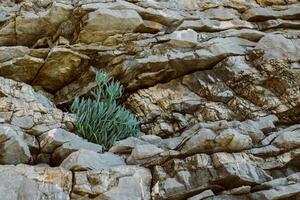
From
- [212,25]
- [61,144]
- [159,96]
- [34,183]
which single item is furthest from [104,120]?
[212,25]

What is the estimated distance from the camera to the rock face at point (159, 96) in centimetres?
531

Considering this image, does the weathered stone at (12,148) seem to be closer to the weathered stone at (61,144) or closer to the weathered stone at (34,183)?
the weathered stone at (61,144)

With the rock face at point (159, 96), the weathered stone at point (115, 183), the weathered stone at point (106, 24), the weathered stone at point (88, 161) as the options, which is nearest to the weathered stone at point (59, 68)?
the rock face at point (159, 96)

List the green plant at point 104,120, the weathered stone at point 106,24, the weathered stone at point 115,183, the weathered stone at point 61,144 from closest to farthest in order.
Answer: the weathered stone at point 115,183 < the weathered stone at point 61,144 < the green plant at point 104,120 < the weathered stone at point 106,24

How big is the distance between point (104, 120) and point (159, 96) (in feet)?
5.31

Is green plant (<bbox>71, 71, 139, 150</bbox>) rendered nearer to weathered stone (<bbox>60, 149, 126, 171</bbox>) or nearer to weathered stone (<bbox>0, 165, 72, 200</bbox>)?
weathered stone (<bbox>60, 149, 126, 171</bbox>)

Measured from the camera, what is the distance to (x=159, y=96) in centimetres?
848

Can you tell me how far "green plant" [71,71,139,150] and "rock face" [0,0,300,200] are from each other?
28 centimetres

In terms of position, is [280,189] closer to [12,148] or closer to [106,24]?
[12,148]

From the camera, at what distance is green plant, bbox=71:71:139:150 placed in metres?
7.16

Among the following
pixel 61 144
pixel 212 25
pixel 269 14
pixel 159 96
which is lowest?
pixel 159 96

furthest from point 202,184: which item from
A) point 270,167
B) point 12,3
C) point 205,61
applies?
point 12,3

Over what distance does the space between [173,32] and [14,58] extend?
3864 mm

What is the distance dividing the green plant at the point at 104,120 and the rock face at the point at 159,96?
28 centimetres
